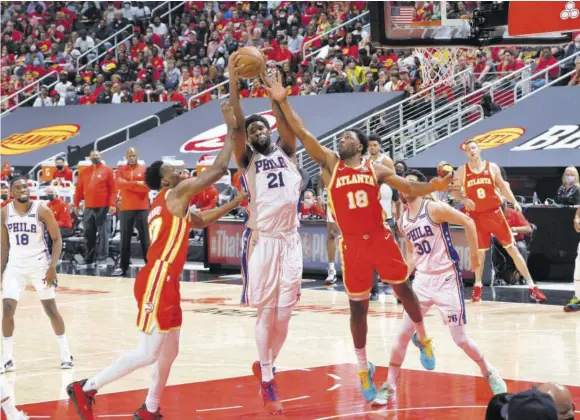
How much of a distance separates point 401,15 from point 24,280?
164 inches

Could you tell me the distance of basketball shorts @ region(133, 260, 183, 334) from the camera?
6.70m

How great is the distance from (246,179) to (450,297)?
5.45 feet

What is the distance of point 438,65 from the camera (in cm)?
1920

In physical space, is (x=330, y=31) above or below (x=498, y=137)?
above

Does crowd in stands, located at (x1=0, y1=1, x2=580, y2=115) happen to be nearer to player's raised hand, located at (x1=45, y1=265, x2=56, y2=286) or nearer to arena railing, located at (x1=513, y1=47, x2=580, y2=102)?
arena railing, located at (x1=513, y1=47, x2=580, y2=102)

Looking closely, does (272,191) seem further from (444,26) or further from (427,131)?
(427,131)

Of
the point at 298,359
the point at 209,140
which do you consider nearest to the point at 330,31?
the point at 209,140

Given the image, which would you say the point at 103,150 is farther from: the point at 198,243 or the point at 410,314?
the point at 410,314

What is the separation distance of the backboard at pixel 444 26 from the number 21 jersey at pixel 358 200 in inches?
93.3

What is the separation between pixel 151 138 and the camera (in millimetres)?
23609

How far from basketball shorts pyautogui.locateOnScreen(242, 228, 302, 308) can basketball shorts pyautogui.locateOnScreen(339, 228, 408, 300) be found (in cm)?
37

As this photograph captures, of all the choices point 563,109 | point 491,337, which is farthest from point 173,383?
point 563,109

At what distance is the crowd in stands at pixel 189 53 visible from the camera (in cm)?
2175

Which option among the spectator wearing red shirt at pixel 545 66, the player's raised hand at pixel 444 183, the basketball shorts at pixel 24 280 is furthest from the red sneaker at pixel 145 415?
the spectator wearing red shirt at pixel 545 66
